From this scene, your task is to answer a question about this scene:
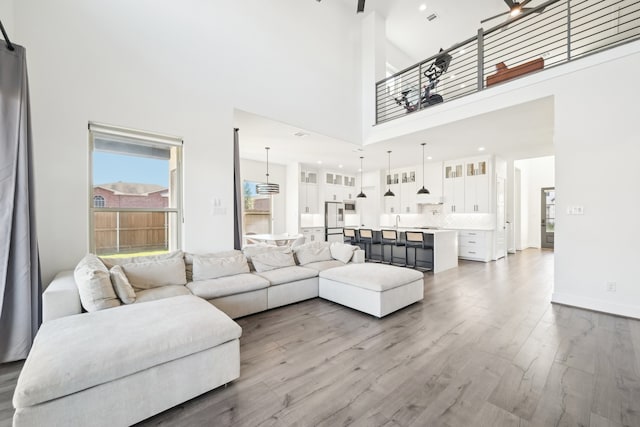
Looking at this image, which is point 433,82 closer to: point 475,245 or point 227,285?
point 475,245

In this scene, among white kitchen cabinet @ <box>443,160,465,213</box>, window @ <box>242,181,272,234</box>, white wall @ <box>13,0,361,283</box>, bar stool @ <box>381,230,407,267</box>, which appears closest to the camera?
white wall @ <box>13,0,361,283</box>

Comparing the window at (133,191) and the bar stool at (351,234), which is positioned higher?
the window at (133,191)

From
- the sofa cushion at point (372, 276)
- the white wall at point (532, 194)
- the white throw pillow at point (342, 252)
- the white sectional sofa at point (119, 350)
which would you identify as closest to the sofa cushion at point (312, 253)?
the white throw pillow at point (342, 252)

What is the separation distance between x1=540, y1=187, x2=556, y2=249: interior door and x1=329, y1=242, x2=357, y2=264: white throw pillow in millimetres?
9085

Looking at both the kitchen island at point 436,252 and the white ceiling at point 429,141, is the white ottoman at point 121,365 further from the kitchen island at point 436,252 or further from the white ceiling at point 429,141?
the kitchen island at point 436,252

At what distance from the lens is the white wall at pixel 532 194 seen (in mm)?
9570

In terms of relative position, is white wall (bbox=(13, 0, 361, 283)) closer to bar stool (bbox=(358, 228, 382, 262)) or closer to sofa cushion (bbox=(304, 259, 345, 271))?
sofa cushion (bbox=(304, 259, 345, 271))

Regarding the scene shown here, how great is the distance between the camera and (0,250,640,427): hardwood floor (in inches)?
64.2

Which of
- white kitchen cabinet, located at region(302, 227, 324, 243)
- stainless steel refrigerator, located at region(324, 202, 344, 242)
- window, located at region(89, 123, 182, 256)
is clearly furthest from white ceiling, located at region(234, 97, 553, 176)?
white kitchen cabinet, located at region(302, 227, 324, 243)

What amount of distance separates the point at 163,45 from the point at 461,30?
7.05 metres

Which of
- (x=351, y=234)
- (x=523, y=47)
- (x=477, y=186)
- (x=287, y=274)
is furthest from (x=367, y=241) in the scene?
(x=523, y=47)

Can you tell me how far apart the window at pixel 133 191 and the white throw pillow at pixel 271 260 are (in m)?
1.14

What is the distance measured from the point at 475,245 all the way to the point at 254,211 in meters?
6.39

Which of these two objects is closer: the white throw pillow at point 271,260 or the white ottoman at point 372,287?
the white ottoman at point 372,287
